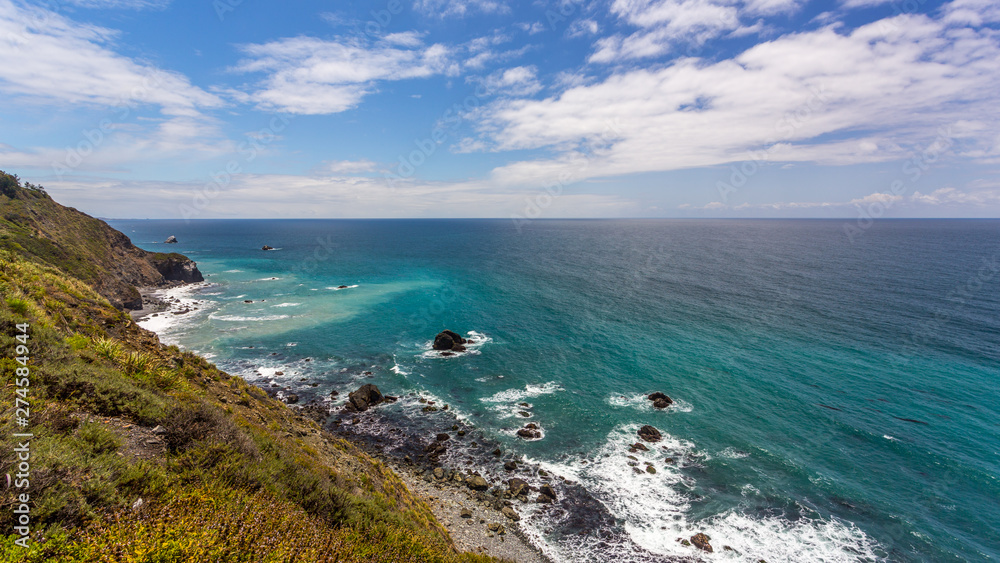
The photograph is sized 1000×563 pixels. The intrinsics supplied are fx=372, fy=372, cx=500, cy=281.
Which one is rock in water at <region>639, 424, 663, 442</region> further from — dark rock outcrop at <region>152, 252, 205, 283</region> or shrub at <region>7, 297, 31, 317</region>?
dark rock outcrop at <region>152, 252, 205, 283</region>

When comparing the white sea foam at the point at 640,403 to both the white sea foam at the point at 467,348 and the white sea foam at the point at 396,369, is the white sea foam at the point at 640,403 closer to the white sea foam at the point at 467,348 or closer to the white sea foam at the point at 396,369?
the white sea foam at the point at 467,348

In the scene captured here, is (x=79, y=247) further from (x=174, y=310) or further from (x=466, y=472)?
(x=466, y=472)

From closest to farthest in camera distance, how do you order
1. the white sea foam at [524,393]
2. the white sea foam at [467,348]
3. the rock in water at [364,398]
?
the rock in water at [364,398] → the white sea foam at [524,393] → the white sea foam at [467,348]

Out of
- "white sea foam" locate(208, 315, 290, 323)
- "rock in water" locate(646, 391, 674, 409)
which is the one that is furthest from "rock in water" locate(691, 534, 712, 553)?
"white sea foam" locate(208, 315, 290, 323)

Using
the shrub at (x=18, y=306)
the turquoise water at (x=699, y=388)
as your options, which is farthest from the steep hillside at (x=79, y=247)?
the shrub at (x=18, y=306)

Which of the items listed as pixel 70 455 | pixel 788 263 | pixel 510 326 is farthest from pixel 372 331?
pixel 788 263

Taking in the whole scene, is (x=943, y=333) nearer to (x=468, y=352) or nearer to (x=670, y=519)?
(x=670, y=519)
